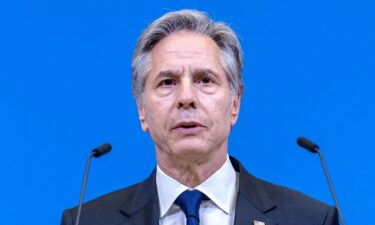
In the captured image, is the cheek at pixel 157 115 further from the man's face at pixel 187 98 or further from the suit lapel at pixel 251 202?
the suit lapel at pixel 251 202

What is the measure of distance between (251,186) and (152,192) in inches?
13.2

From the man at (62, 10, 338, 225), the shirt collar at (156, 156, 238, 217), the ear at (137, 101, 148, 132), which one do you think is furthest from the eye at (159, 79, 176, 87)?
the shirt collar at (156, 156, 238, 217)

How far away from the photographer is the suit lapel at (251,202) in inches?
94.0

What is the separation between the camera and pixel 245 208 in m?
2.42

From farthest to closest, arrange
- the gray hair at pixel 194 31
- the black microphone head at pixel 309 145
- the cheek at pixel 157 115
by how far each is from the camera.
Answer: the gray hair at pixel 194 31 → the cheek at pixel 157 115 → the black microphone head at pixel 309 145

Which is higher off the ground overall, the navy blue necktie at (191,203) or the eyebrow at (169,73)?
the eyebrow at (169,73)

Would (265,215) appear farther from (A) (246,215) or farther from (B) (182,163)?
(B) (182,163)

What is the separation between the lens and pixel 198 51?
2479 millimetres

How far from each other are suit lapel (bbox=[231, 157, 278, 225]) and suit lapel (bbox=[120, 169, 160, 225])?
0.27m

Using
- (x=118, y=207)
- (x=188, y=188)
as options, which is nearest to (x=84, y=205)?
(x=118, y=207)

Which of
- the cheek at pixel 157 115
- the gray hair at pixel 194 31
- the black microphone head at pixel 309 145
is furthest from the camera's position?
the gray hair at pixel 194 31

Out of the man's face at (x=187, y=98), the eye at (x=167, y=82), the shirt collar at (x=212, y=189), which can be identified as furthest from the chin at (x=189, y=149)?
the eye at (x=167, y=82)

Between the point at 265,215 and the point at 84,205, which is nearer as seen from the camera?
the point at 265,215

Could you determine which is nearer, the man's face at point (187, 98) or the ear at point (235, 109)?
the man's face at point (187, 98)
